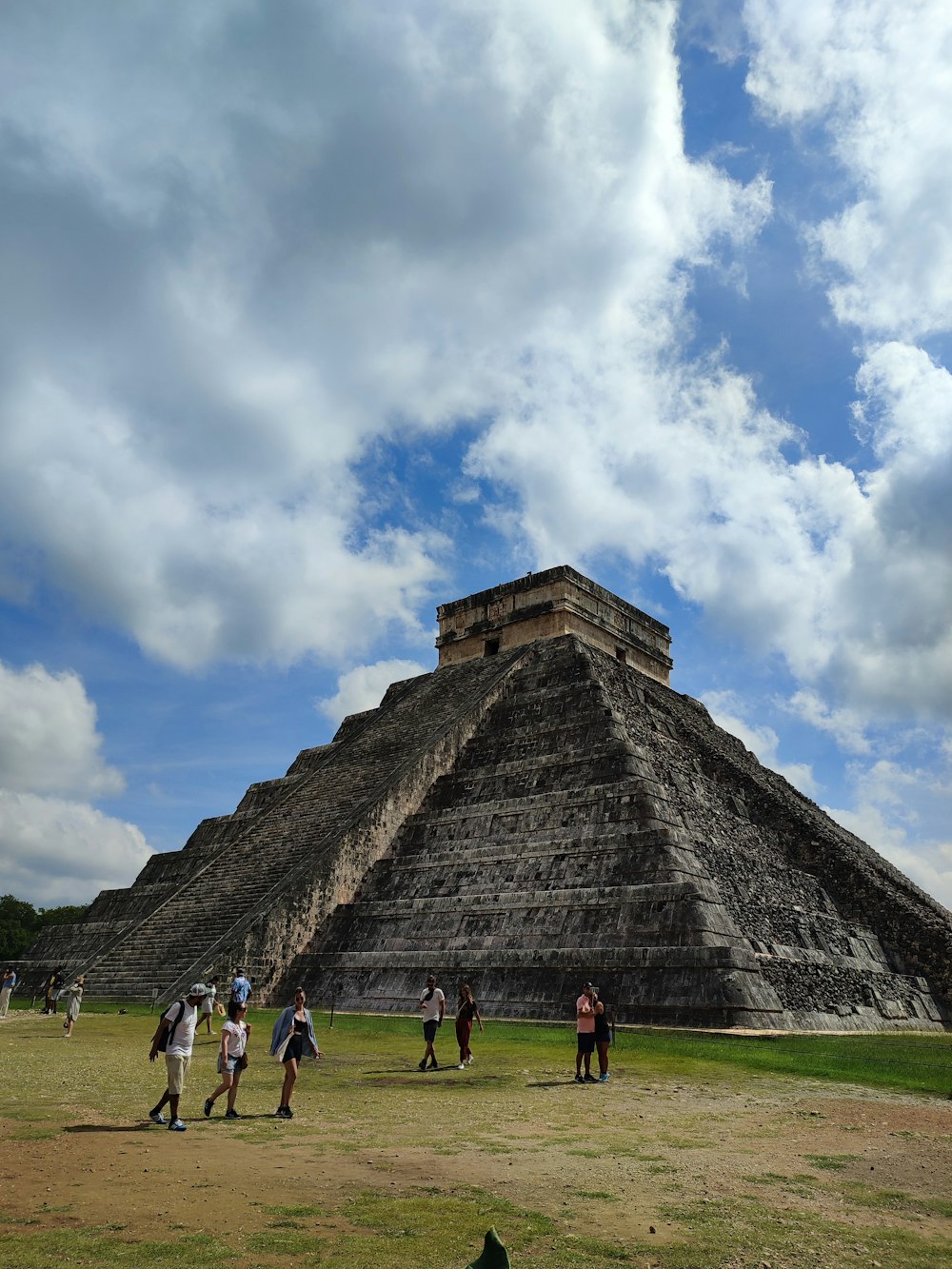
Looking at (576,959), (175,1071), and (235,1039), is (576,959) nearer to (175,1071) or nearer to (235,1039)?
(235,1039)

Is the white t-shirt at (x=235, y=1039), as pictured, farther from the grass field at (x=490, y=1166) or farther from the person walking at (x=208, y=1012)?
the person walking at (x=208, y=1012)

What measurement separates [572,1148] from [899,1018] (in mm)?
10345

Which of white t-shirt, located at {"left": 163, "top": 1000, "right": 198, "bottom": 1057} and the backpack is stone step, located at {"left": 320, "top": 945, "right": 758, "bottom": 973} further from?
the backpack

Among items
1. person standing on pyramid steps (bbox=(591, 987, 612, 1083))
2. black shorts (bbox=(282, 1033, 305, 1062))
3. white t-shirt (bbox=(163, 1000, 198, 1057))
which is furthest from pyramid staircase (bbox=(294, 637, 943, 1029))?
white t-shirt (bbox=(163, 1000, 198, 1057))

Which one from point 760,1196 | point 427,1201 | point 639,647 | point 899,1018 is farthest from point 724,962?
point 639,647

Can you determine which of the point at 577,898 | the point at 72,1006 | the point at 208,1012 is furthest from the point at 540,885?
the point at 72,1006

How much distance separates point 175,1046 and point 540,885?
825 centimetres

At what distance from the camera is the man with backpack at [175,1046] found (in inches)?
258

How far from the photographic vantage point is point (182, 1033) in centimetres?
675

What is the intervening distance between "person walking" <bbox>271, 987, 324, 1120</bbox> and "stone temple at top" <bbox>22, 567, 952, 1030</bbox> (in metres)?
5.76

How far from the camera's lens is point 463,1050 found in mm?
9750

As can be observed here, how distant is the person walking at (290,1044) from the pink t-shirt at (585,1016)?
278cm

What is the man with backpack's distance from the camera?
6551 mm

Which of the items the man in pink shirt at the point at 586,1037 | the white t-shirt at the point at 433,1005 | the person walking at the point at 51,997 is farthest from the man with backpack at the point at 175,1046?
the person walking at the point at 51,997
